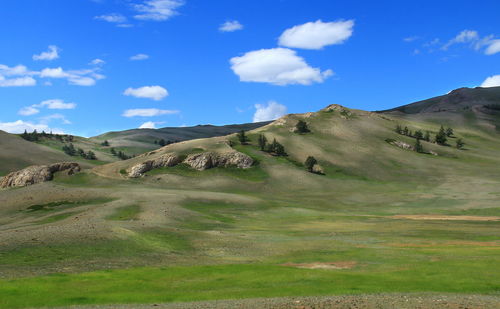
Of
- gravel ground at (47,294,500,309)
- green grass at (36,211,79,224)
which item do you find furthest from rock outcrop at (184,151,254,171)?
gravel ground at (47,294,500,309)

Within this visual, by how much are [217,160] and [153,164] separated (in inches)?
976

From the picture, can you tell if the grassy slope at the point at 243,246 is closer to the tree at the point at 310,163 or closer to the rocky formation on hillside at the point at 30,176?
the rocky formation on hillside at the point at 30,176

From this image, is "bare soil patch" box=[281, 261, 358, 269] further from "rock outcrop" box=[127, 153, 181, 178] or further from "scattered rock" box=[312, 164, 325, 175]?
"scattered rock" box=[312, 164, 325, 175]

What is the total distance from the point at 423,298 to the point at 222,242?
3454 centimetres

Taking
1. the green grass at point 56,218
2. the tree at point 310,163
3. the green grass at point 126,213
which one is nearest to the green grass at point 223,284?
the green grass at point 126,213

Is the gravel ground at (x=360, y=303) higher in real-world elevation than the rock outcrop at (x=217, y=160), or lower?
lower

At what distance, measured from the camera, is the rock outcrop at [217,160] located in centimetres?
17188

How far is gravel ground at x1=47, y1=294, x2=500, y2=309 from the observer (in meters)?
27.9

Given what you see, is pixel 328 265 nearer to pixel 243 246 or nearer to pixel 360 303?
pixel 243 246

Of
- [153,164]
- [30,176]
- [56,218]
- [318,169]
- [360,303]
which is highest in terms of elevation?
[153,164]

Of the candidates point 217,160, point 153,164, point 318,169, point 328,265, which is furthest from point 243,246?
point 318,169

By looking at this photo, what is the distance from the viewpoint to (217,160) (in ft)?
576

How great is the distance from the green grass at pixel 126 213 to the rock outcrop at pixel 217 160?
70.3m

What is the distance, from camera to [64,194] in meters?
121
